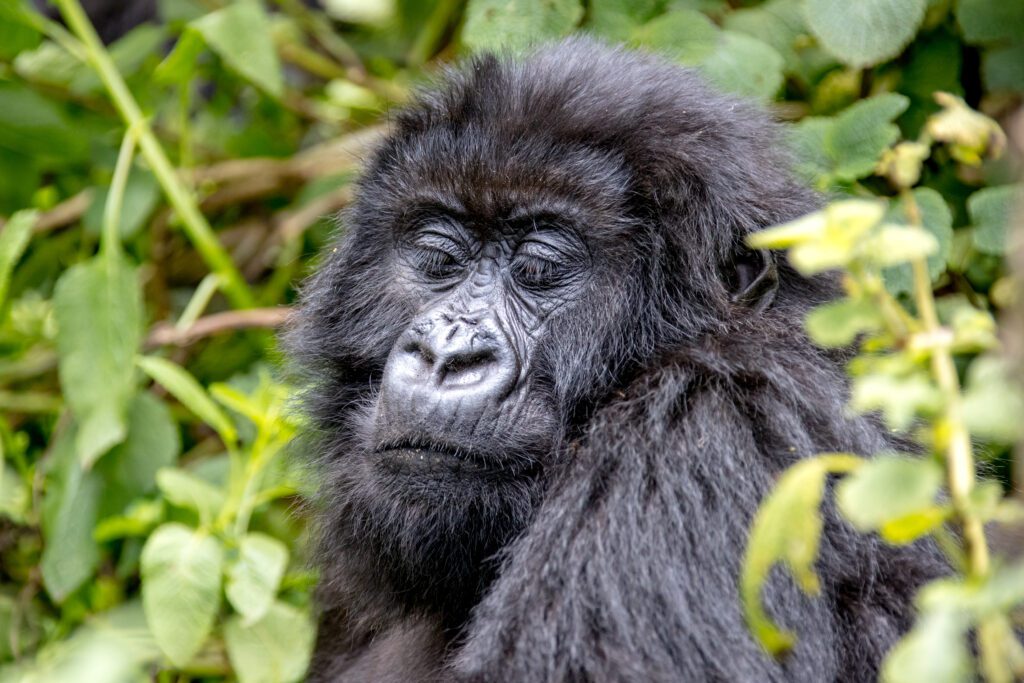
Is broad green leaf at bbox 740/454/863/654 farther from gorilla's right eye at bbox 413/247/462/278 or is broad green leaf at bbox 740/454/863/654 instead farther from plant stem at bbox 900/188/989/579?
gorilla's right eye at bbox 413/247/462/278

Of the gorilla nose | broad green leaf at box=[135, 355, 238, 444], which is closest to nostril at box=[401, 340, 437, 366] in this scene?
the gorilla nose

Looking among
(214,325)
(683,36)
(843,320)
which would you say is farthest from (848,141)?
(214,325)

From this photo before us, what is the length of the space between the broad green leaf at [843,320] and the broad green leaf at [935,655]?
388 mm

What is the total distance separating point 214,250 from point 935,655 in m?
3.55

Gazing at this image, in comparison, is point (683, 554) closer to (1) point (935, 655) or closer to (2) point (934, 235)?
(1) point (935, 655)

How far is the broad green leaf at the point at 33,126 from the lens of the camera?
14.9 ft

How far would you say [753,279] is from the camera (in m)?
2.93

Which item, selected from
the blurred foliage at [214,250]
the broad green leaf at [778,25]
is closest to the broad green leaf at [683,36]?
the blurred foliage at [214,250]

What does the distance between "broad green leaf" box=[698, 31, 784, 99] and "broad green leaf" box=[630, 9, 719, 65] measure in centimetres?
3

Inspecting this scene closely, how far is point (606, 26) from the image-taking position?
396 cm

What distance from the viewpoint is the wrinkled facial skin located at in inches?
106

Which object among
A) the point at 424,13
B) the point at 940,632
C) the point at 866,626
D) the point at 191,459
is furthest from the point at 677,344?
the point at 424,13

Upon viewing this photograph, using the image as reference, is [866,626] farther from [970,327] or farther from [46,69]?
[46,69]

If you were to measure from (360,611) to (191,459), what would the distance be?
5.64ft
